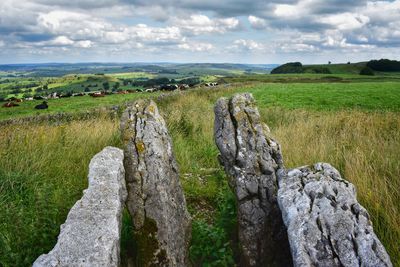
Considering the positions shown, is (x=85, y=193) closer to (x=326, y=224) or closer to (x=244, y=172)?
(x=244, y=172)

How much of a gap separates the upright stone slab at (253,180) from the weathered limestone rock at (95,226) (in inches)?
71.8

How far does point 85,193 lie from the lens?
17.3ft

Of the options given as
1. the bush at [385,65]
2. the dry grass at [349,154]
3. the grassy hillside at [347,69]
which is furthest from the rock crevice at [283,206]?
the bush at [385,65]

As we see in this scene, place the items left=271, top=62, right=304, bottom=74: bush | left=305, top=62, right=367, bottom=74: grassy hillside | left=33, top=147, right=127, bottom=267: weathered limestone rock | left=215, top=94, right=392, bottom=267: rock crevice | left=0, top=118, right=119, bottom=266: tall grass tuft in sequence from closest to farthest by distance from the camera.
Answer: left=33, top=147, right=127, bottom=267: weathered limestone rock
left=215, top=94, right=392, bottom=267: rock crevice
left=0, top=118, right=119, bottom=266: tall grass tuft
left=305, top=62, right=367, bottom=74: grassy hillside
left=271, top=62, right=304, bottom=74: bush

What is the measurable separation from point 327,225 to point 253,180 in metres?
1.81

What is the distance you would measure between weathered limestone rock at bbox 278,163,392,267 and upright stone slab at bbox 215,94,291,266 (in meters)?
0.78

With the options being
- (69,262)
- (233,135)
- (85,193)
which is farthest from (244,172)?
(69,262)

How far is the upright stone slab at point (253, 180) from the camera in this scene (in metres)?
5.93

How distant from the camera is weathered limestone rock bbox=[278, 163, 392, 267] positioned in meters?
4.25

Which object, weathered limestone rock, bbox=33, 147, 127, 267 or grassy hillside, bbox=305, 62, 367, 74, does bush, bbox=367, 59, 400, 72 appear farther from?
weathered limestone rock, bbox=33, 147, 127, 267

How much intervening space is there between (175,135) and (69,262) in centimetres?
961

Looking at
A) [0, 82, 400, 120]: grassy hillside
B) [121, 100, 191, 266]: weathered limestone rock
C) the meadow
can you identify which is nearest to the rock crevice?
the meadow

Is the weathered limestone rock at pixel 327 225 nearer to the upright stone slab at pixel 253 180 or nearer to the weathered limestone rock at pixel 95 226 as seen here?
the upright stone slab at pixel 253 180

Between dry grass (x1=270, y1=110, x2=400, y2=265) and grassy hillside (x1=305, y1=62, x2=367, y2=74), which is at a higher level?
dry grass (x1=270, y1=110, x2=400, y2=265)
